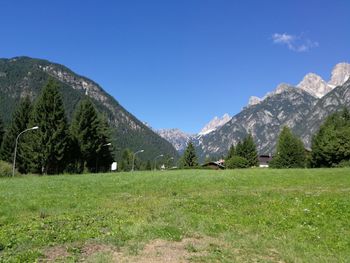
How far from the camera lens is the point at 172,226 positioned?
16.6 metres

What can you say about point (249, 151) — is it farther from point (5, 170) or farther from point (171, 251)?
point (171, 251)

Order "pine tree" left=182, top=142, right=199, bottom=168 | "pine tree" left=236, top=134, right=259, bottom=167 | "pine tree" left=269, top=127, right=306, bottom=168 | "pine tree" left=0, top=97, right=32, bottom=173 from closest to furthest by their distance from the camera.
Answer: "pine tree" left=0, top=97, right=32, bottom=173 → "pine tree" left=269, top=127, right=306, bottom=168 → "pine tree" left=236, top=134, right=259, bottom=167 → "pine tree" left=182, top=142, right=199, bottom=168

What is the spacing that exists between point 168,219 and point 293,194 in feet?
32.5

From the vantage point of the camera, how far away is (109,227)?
16.0 metres

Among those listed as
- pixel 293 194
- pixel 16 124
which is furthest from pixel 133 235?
pixel 16 124

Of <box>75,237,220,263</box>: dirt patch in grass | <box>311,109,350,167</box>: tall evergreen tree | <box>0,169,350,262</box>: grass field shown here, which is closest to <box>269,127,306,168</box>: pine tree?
<box>311,109,350,167</box>: tall evergreen tree

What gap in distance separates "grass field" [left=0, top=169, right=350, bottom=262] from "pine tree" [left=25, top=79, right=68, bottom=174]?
3973 cm

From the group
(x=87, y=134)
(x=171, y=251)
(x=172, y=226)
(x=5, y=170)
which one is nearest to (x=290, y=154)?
(x=87, y=134)

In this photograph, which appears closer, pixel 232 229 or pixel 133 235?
pixel 133 235

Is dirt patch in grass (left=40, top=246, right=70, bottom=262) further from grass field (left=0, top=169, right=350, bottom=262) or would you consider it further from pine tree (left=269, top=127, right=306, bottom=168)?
pine tree (left=269, top=127, right=306, bottom=168)

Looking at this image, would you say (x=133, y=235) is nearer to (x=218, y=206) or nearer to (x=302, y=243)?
(x=302, y=243)

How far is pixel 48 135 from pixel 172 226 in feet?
179

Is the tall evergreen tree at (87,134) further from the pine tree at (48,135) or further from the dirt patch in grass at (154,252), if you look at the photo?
the dirt patch in grass at (154,252)

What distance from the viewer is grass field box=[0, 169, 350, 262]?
12.9 m
